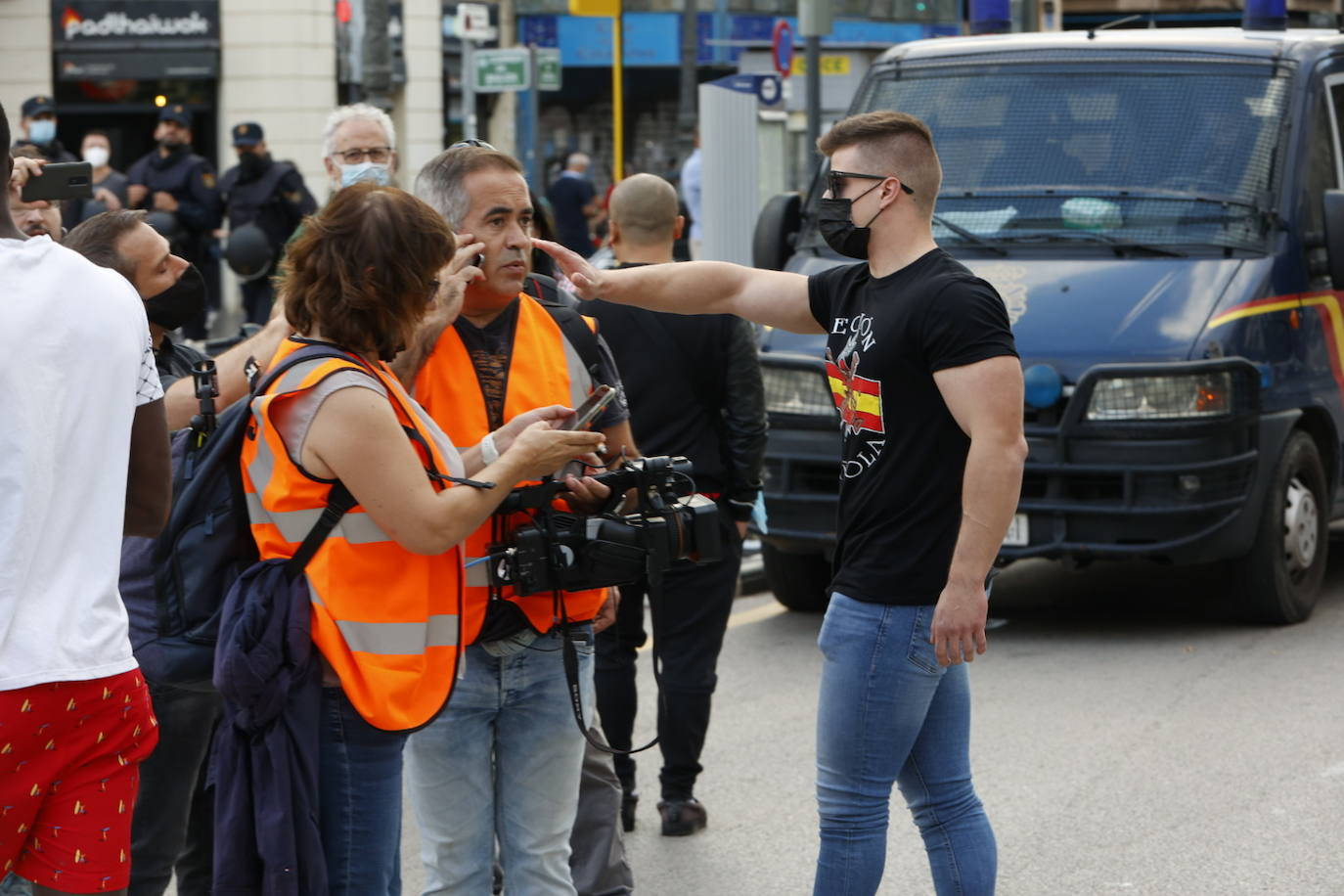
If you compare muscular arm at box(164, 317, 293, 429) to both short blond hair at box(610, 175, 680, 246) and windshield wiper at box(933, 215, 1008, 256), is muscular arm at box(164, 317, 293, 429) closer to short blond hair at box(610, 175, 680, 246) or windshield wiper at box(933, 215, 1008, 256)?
short blond hair at box(610, 175, 680, 246)

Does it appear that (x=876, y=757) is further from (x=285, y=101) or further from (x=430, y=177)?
(x=285, y=101)

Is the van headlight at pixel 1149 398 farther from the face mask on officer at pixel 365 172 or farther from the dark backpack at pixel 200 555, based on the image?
the dark backpack at pixel 200 555

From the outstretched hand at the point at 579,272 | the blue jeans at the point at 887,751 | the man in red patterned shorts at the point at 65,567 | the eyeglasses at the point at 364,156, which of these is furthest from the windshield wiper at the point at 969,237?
the man in red patterned shorts at the point at 65,567

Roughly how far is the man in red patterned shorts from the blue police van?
5011 mm

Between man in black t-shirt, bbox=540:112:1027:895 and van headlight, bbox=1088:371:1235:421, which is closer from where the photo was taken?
man in black t-shirt, bbox=540:112:1027:895

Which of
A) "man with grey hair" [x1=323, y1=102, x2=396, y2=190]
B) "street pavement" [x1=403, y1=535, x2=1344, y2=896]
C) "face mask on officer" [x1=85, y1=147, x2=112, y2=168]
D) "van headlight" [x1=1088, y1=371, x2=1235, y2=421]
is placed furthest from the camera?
"face mask on officer" [x1=85, y1=147, x2=112, y2=168]

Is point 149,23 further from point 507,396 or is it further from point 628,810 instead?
point 507,396

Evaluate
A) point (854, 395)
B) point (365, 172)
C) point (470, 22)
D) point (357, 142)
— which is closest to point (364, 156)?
point (357, 142)

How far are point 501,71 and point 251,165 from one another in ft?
15.5

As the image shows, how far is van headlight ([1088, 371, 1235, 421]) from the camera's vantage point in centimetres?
737

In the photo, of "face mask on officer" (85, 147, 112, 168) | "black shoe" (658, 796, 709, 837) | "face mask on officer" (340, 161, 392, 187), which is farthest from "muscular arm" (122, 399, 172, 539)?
"face mask on officer" (85, 147, 112, 168)

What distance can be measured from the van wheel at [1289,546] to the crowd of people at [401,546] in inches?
158

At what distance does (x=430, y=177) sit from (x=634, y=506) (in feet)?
2.52

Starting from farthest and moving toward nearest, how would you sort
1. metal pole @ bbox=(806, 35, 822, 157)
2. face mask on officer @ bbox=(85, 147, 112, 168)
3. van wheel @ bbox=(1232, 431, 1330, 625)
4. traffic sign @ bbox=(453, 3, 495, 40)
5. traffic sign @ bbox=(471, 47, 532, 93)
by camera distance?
traffic sign @ bbox=(471, 47, 532, 93)
traffic sign @ bbox=(453, 3, 495, 40)
face mask on officer @ bbox=(85, 147, 112, 168)
metal pole @ bbox=(806, 35, 822, 157)
van wheel @ bbox=(1232, 431, 1330, 625)
